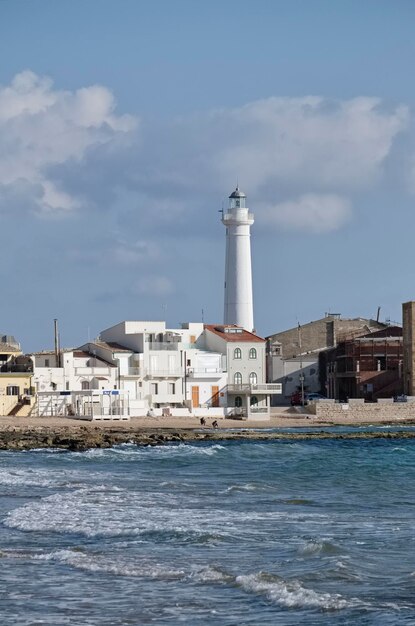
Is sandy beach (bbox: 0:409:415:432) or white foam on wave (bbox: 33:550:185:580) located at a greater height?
sandy beach (bbox: 0:409:415:432)

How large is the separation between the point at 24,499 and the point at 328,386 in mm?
50825

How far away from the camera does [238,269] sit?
71375 mm

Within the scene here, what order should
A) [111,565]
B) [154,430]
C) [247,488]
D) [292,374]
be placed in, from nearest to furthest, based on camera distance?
[111,565] < [247,488] < [154,430] < [292,374]

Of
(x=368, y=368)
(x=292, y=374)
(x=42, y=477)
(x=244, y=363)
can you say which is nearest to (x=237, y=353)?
(x=244, y=363)

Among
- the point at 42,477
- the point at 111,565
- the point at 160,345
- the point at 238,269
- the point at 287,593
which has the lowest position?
the point at 287,593

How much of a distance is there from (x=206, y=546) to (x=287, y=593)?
386 centimetres

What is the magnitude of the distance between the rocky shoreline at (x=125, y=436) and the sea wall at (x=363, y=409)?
8.19m

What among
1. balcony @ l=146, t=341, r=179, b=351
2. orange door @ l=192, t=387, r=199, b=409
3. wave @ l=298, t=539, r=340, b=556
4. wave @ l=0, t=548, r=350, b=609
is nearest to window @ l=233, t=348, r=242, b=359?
orange door @ l=192, t=387, r=199, b=409

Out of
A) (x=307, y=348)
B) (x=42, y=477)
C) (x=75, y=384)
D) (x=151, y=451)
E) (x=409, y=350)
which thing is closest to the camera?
(x=42, y=477)

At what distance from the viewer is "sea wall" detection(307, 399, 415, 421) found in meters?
66.2

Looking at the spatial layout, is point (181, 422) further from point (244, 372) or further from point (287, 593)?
point (287, 593)

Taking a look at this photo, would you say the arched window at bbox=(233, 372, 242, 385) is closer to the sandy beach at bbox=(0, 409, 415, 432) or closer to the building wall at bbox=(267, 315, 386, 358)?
the sandy beach at bbox=(0, 409, 415, 432)

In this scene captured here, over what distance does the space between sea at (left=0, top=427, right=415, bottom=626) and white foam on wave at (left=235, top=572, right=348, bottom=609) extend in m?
0.02

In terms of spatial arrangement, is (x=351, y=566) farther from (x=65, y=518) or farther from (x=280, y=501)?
(x=280, y=501)
